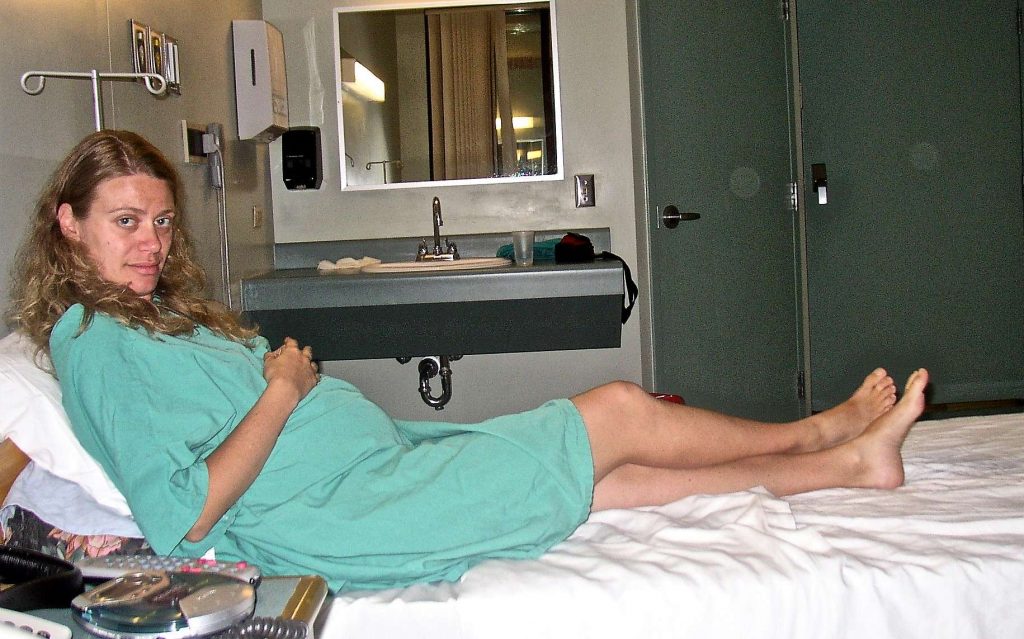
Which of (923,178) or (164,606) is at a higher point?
(923,178)

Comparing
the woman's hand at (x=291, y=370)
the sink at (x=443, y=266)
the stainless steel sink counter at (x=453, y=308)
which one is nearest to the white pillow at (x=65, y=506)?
the woman's hand at (x=291, y=370)

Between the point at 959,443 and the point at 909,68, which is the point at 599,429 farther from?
the point at 909,68

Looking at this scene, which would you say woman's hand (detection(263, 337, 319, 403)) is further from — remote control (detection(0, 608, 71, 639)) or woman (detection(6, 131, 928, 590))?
remote control (detection(0, 608, 71, 639))

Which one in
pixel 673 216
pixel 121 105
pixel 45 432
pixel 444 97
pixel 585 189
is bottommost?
pixel 45 432

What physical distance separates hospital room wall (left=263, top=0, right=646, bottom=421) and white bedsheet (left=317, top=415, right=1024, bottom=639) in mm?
1860

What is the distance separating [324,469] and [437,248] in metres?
1.80

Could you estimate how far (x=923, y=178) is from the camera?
3.67 metres

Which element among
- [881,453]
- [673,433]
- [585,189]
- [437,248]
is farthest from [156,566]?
[585,189]

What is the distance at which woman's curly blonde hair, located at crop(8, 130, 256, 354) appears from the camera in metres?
1.36

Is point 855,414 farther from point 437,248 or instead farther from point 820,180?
point 820,180

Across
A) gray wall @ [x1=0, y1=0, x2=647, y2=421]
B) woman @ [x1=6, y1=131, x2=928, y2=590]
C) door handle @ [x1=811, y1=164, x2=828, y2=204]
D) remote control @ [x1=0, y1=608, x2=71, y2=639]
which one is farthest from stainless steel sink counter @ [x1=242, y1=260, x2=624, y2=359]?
remote control @ [x1=0, y1=608, x2=71, y2=639]

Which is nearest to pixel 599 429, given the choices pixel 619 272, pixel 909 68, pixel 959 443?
pixel 959 443

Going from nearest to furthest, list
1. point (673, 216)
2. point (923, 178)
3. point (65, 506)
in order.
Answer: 1. point (65, 506)
2. point (673, 216)
3. point (923, 178)

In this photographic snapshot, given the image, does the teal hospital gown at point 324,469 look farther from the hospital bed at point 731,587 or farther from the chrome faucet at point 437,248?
the chrome faucet at point 437,248
